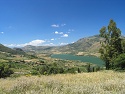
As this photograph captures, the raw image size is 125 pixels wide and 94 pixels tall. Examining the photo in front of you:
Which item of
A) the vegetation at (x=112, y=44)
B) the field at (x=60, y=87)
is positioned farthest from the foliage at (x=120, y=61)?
the field at (x=60, y=87)

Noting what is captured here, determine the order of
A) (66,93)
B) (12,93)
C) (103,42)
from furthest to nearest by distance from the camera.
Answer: (103,42) < (12,93) < (66,93)

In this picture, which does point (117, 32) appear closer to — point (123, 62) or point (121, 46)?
point (121, 46)

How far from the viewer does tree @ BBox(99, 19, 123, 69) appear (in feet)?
95.1

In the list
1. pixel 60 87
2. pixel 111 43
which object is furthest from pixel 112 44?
pixel 60 87

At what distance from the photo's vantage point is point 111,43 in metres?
30.4

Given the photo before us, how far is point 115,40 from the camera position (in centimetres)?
2950

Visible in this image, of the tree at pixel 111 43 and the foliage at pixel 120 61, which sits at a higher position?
the tree at pixel 111 43

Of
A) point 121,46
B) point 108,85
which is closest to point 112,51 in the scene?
point 121,46

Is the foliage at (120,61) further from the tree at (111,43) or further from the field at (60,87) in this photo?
the field at (60,87)

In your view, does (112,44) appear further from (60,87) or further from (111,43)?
(60,87)

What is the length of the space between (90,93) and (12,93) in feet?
8.37

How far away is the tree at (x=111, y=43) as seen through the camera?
29000mm

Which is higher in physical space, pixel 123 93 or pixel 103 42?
pixel 103 42

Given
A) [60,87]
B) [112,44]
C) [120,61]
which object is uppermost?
[112,44]
